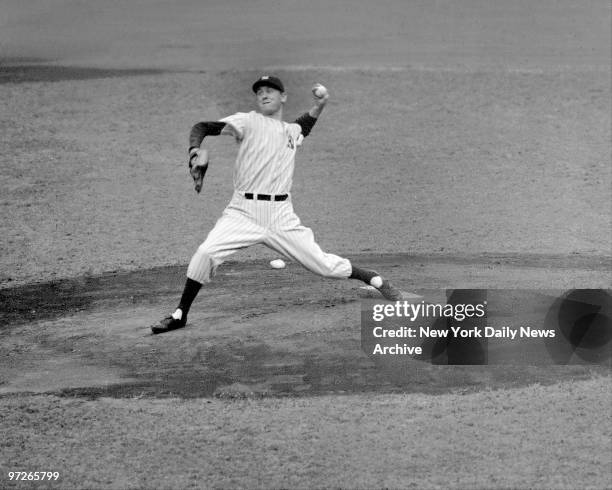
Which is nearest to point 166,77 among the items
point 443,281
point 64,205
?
point 64,205

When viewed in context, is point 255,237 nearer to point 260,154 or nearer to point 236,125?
point 260,154

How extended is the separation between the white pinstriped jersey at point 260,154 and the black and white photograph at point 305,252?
0.07 ft

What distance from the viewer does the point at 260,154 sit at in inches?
292

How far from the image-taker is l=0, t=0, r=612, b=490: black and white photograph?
5500mm

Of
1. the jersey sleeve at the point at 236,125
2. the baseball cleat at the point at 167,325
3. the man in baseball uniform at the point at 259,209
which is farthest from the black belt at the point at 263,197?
the baseball cleat at the point at 167,325

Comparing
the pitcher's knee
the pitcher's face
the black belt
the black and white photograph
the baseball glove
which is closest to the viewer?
the black and white photograph

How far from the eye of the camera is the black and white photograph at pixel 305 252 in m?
5.50

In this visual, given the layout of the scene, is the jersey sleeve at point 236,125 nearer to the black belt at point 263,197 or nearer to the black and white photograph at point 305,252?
the black and white photograph at point 305,252

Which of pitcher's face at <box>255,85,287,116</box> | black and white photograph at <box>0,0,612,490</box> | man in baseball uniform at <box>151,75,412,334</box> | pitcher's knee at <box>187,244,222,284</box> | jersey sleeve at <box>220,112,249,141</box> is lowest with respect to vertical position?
black and white photograph at <box>0,0,612,490</box>

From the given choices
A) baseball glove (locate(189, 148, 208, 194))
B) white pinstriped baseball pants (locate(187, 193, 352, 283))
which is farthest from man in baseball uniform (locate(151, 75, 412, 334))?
baseball glove (locate(189, 148, 208, 194))

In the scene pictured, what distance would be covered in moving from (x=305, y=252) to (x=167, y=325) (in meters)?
1.10

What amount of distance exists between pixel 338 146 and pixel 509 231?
3878 mm

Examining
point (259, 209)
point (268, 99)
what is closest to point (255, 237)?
point (259, 209)

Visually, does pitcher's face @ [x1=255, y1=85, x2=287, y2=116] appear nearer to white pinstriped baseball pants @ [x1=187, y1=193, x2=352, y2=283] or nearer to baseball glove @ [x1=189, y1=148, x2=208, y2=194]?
white pinstriped baseball pants @ [x1=187, y1=193, x2=352, y2=283]
